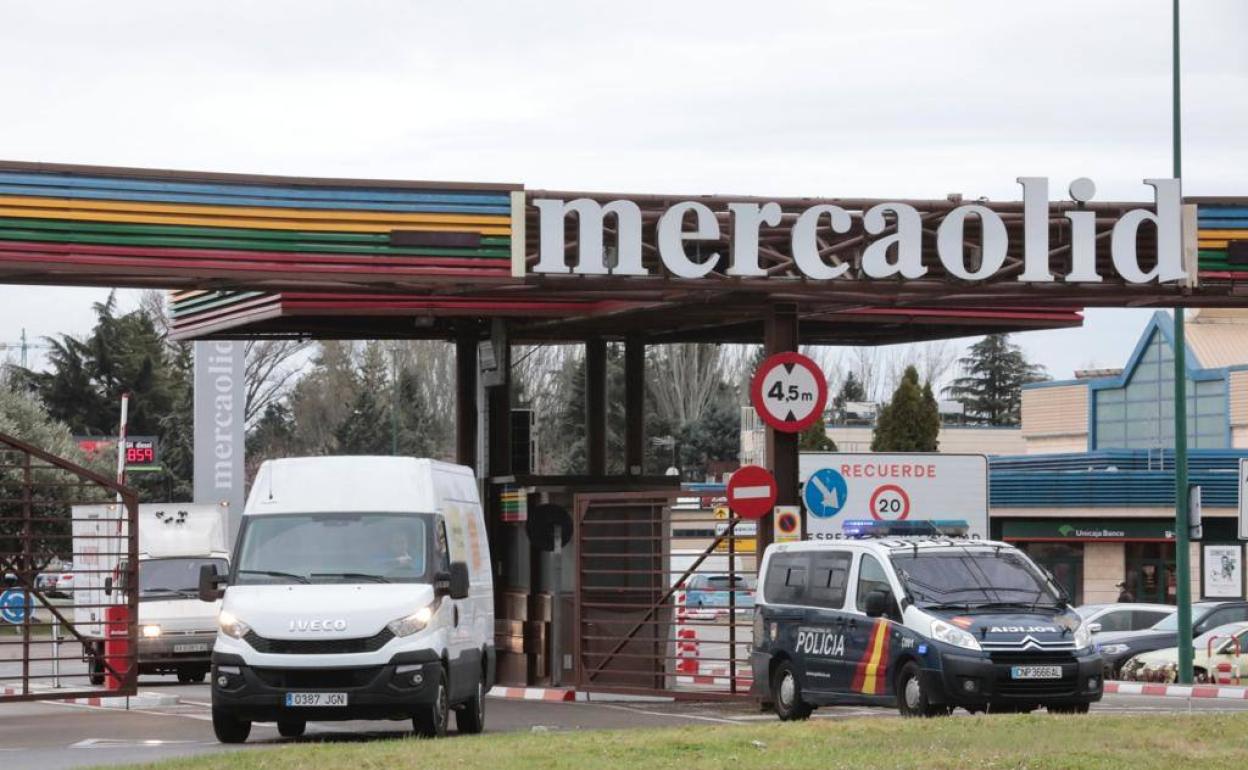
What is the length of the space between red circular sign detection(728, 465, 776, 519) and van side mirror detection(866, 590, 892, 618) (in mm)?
3787

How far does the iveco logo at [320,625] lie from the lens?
17844mm

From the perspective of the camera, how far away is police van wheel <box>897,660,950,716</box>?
19250mm

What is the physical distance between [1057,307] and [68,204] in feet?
41.4

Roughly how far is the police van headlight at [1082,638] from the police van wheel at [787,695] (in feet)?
10.3

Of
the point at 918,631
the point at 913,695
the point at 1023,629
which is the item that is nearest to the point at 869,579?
the point at 918,631

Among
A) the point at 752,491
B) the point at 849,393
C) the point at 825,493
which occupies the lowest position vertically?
the point at 825,493

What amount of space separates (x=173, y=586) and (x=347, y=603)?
14399 millimetres

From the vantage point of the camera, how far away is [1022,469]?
6069cm

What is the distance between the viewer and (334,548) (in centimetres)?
1880

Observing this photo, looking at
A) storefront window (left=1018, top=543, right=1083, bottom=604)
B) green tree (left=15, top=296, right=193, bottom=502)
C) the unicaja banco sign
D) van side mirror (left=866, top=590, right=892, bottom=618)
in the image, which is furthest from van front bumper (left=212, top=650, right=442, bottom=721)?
green tree (left=15, top=296, right=193, bottom=502)

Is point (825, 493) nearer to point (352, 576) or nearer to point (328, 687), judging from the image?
point (352, 576)

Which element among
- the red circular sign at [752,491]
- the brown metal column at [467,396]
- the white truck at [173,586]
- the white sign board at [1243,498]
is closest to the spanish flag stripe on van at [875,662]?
the red circular sign at [752,491]

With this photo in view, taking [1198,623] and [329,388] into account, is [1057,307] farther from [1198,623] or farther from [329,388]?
[329,388]

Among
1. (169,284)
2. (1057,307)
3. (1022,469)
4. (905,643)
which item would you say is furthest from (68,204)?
(1022,469)
